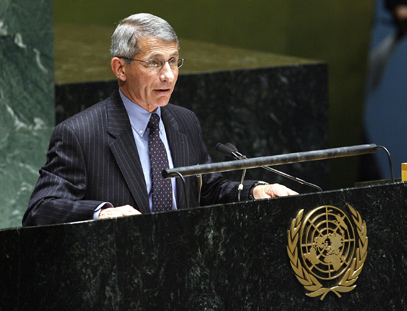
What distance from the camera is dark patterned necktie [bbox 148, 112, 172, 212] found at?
3.08 m

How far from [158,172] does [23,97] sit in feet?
7.79

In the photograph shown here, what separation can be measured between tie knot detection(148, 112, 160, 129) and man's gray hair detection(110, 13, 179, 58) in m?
0.23

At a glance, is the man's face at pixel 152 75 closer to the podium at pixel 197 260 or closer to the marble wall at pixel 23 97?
the podium at pixel 197 260

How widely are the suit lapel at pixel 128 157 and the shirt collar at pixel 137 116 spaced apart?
0.13 ft

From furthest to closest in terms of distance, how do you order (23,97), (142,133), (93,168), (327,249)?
(23,97) < (142,133) < (93,168) < (327,249)

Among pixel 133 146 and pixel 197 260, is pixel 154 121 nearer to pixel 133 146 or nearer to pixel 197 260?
pixel 133 146

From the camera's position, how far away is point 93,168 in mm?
3037

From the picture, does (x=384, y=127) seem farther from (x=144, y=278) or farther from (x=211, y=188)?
(x=144, y=278)

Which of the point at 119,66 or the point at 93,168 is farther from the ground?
the point at 119,66

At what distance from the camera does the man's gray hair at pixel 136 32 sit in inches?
123

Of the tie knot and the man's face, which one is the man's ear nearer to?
the man's face

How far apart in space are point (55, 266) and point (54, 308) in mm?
115

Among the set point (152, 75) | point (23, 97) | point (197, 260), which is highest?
point (23, 97)

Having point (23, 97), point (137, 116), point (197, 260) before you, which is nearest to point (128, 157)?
point (137, 116)
